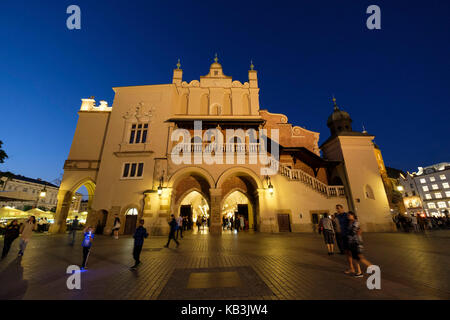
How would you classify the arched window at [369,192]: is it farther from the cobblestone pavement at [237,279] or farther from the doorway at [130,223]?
the doorway at [130,223]

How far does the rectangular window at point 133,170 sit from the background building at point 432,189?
75386 mm

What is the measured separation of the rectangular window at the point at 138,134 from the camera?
1948 centimetres

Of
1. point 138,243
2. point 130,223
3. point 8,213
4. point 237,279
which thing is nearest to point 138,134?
point 130,223

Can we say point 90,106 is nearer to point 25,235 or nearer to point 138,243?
point 25,235

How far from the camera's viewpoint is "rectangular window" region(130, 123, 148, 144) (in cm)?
1948

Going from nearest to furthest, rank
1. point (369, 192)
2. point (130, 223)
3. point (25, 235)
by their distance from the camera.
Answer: point (25, 235), point (130, 223), point (369, 192)

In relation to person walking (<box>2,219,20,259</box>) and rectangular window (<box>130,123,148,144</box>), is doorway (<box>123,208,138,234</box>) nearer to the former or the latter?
rectangular window (<box>130,123,148,144</box>)

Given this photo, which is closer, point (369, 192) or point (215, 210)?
point (215, 210)

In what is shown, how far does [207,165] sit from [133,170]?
7600 millimetres

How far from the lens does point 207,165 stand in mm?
17594

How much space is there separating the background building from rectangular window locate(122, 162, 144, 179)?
247 feet

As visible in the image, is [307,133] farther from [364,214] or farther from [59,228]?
[59,228]

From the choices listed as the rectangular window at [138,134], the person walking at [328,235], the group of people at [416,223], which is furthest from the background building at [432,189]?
the rectangular window at [138,134]

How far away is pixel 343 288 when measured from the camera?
3936 mm
